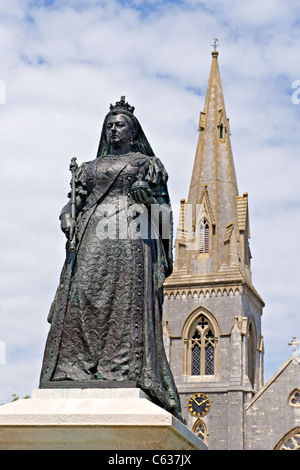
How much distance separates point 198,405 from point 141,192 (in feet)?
134

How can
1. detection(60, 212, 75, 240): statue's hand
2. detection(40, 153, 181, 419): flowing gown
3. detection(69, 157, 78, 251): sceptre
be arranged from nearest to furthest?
detection(40, 153, 181, 419): flowing gown < detection(69, 157, 78, 251): sceptre < detection(60, 212, 75, 240): statue's hand

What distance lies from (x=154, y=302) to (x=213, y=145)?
4858cm

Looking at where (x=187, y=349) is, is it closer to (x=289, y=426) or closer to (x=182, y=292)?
(x=182, y=292)

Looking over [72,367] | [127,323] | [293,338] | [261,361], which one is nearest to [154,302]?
[127,323]

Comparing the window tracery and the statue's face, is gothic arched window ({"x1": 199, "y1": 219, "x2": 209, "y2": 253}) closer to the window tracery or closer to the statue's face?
the window tracery

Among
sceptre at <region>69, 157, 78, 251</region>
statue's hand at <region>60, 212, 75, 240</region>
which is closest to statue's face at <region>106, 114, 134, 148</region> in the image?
sceptre at <region>69, 157, 78, 251</region>

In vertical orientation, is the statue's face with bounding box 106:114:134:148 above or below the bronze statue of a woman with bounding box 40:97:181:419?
above

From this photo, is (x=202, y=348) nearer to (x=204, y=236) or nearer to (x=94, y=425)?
(x=204, y=236)

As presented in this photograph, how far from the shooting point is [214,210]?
52.9 meters

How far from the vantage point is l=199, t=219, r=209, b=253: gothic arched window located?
171 feet

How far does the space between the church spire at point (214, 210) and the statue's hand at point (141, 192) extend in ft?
133

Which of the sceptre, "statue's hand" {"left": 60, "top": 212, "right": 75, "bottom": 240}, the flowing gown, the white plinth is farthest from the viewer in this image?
"statue's hand" {"left": 60, "top": 212, "right": 75, "bottom": 240}

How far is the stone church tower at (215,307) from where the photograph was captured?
Result: 47.4m

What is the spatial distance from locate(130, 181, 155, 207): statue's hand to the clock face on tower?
133 ft
